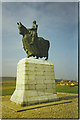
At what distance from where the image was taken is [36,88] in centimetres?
651

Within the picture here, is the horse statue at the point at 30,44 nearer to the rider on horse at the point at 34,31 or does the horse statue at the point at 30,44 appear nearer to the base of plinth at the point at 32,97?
the rider on horse at the point at 34,31

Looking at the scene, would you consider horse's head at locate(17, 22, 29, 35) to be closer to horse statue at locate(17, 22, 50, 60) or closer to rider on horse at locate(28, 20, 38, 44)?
horse statue at locate(17, 22, 50, 60)

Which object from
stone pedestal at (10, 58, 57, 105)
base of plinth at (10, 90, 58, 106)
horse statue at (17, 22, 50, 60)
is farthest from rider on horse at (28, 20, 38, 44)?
base of plinth at (10, 90, 58, 106)

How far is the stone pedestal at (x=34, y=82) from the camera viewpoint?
6.13 m

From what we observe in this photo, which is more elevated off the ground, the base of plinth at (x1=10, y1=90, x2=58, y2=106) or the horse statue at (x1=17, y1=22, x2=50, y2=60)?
the horse statue at (x1=17, y1=22, x2=50, y2=60)

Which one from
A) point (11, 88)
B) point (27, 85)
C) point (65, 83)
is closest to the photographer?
point (27, 85)

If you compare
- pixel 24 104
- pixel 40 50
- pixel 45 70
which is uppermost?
pixel 40 50

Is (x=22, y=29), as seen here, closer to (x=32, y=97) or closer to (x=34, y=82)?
(x=34, y=82)

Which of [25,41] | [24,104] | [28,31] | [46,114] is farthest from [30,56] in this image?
[46,114]

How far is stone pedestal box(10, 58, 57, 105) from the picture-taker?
6.13 metres

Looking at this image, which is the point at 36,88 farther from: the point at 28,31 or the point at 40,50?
the point at 28,31

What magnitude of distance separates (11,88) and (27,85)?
422 centimetres

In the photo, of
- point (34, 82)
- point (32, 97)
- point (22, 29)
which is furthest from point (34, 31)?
point (32, 97)

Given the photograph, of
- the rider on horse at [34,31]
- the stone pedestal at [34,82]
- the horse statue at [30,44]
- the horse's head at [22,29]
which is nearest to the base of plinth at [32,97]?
the stone pedestal at [34,82]
